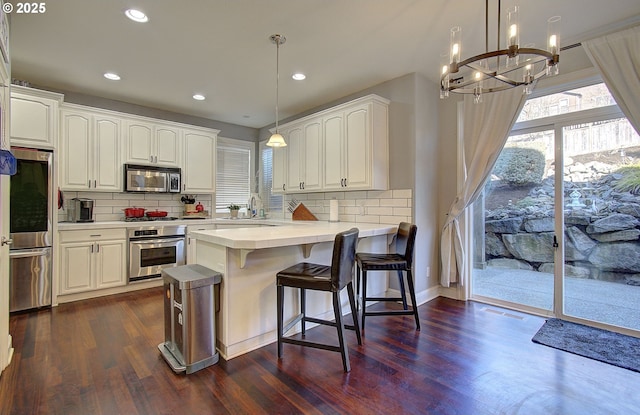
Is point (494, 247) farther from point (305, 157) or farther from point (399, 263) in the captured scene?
point (305, 157)

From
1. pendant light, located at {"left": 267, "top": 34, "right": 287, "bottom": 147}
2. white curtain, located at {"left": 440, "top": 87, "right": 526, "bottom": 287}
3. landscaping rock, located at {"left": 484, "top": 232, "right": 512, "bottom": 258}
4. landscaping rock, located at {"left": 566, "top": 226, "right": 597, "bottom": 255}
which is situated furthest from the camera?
landscaping rock, located at {"left": 484, "top": 232, "right": 512, "bottom": 258}

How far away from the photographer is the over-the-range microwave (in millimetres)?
4527

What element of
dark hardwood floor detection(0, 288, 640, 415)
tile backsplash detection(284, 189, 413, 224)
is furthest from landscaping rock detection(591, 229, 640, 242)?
tile backsplash detection(284, 189, 413, 224)

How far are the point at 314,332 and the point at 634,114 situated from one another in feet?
10.5

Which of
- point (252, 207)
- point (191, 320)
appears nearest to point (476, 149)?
point (191, 320)

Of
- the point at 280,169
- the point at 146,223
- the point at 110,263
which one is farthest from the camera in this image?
the point at 280,169

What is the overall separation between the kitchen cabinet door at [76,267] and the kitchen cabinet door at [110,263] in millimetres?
77

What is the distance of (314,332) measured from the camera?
2877 millimetres

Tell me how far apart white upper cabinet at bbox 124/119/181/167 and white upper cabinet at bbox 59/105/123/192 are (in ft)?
0.47

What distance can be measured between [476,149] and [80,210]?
501 centimetres

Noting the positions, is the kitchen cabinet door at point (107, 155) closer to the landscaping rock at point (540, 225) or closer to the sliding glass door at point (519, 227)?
the sliding glass door at point (519, 227)

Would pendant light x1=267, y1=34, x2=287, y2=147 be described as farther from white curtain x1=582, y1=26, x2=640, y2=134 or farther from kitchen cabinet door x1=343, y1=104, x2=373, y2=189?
white curtain x1=582, y1=26, x2=640, y2=134

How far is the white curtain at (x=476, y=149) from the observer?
331cm

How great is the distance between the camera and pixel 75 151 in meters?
4.11
